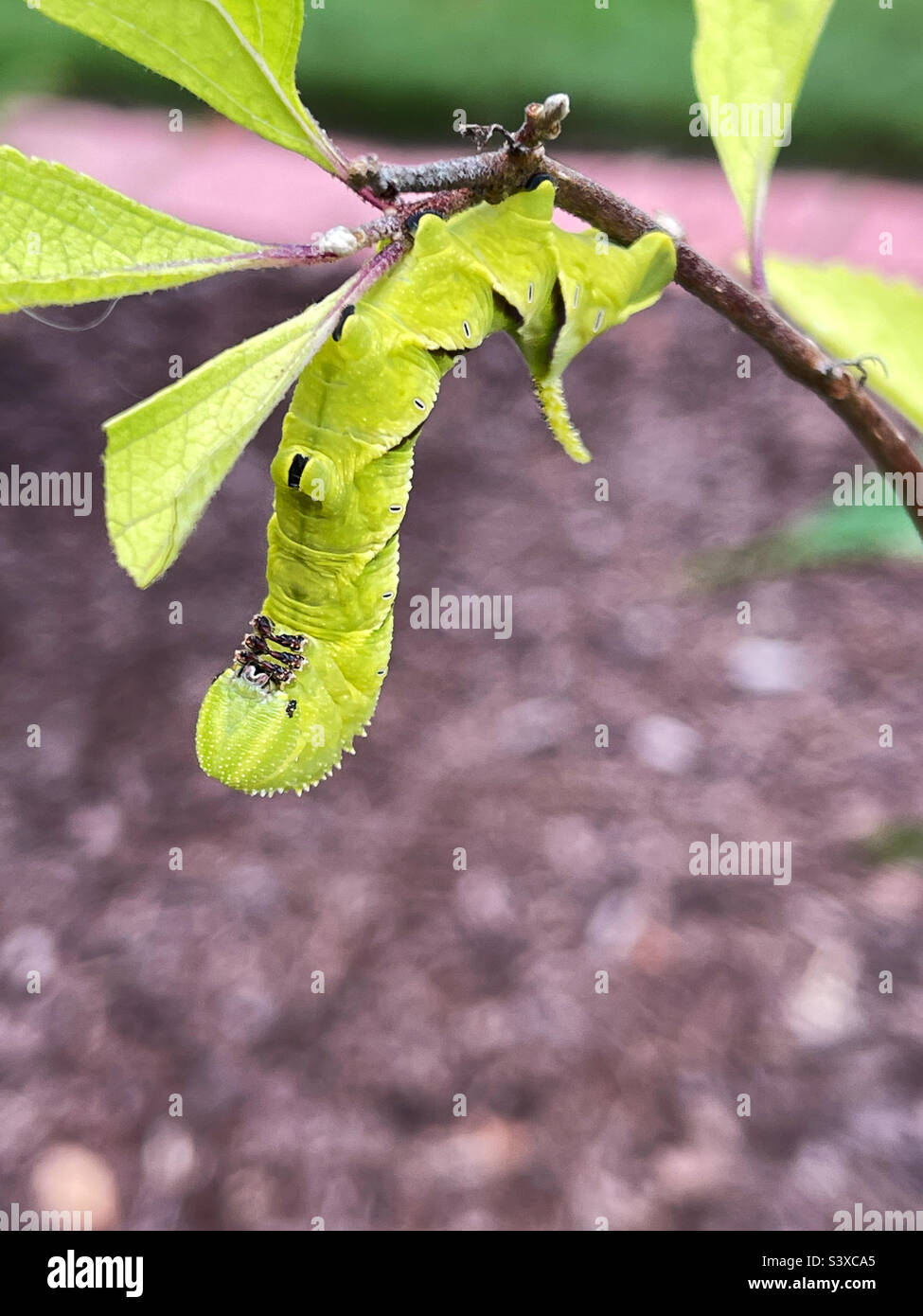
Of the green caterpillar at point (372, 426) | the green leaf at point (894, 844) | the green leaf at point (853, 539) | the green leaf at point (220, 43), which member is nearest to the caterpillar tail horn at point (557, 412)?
the green caterpillar at point (372, 426)

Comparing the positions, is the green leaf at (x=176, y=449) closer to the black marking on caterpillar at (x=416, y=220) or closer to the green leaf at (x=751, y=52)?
the black marking on caterpillar at (x=416, y=220)

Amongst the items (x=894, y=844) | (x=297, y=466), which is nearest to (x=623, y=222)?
(x=297, y=466)

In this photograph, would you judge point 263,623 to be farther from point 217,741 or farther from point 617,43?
point 617,43

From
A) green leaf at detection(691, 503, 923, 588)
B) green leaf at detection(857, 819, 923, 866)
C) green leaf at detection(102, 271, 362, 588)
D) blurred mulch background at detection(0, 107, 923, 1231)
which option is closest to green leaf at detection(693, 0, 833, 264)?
green leaf at detection(102, 271, 362, 588)

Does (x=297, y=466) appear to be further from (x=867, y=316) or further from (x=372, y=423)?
(x=867, y=316)

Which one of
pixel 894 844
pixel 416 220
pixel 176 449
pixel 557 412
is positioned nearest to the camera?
pixel 176 449
